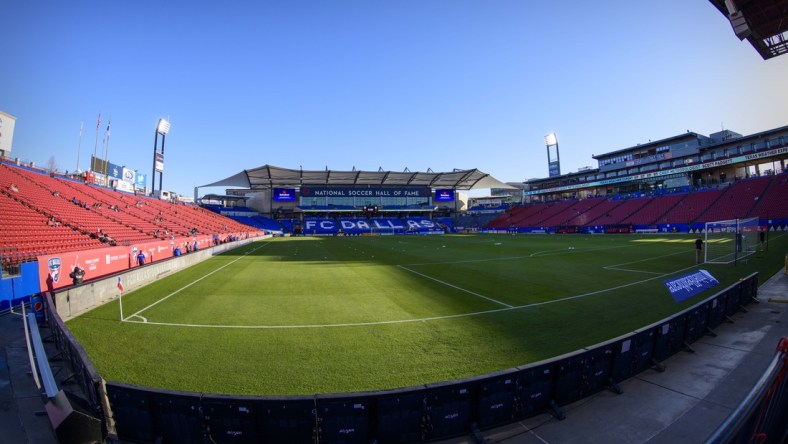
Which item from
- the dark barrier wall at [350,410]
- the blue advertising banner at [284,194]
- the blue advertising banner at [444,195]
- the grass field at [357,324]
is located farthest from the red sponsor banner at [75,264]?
the blue advertising banner at [444,195]

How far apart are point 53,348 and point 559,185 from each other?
103039 mm

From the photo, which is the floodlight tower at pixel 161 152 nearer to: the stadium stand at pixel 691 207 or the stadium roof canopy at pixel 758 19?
the stadium roof canopy at pixel 758 19

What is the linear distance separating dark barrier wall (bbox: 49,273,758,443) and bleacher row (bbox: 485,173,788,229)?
196 feet

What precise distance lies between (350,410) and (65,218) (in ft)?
102

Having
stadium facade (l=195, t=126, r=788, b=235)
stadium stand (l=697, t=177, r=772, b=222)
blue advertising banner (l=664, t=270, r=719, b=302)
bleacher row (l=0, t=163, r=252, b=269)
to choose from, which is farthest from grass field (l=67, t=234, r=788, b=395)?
stadium facade (l=195, t=126, r=788, b=235)

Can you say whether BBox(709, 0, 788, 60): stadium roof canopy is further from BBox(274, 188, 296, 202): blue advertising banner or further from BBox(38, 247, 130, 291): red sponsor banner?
BBox(274, 188, 296, 202): blue advertising banner

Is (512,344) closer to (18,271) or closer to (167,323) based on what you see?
(167,323)

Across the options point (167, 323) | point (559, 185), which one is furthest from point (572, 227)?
point (167, 323)

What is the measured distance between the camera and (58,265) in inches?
578

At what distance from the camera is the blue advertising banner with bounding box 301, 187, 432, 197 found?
85.9 meters

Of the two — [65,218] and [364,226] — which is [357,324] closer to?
[65,218]

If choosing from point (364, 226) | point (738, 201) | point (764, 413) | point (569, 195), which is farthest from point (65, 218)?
point (569, 195)

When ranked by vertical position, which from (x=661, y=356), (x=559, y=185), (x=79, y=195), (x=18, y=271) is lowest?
(x=661, y=356)

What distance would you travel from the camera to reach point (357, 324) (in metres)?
9.98
